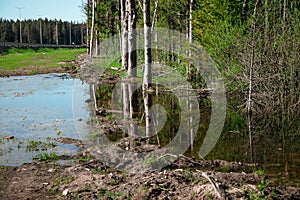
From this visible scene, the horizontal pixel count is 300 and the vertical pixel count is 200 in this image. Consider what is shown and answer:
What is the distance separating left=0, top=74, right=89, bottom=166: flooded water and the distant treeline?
76868 mm

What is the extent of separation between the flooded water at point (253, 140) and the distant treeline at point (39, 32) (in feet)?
283

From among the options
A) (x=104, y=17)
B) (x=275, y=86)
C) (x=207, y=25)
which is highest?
(x=104, y=17)

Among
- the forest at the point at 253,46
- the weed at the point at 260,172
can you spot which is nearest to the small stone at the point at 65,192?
the weed at the point at 260,172

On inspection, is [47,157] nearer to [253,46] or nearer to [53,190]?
[53,190]

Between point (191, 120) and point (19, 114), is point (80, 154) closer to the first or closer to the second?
point (191, 120)

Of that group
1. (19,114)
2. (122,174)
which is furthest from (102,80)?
(122,174)

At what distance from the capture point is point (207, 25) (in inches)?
915

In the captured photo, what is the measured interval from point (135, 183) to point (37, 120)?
29.1 ft

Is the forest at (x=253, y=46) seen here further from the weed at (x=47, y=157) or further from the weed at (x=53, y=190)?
the weed at (x=53, y=190)

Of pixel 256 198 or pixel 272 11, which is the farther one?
pixel 272 11

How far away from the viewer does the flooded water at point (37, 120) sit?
1097cm

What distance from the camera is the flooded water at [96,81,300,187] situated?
30.3ft

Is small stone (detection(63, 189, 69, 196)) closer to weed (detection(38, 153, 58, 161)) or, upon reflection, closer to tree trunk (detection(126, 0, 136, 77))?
weed (detection(38, 153, 58, 161))

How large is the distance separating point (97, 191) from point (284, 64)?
35.5 feet
